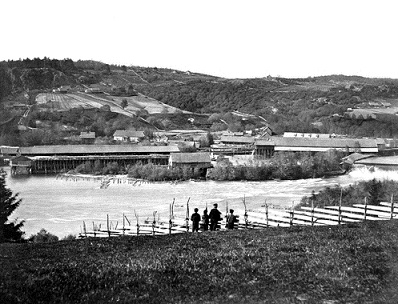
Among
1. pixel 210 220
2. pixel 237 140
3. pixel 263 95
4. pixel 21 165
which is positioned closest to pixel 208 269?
pixel 210 220

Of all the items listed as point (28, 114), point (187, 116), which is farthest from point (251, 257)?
point (187, 116)

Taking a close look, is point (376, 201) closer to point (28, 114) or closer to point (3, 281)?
point (3, 281)

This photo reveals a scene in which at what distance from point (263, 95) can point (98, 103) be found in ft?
93.7

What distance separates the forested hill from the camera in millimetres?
60091

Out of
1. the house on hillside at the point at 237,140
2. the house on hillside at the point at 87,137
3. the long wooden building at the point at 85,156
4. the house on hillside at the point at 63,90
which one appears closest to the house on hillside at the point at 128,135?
the house on hillside at the point at 87,137

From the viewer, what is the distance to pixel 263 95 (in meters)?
92.6

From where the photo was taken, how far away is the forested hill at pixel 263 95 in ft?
197

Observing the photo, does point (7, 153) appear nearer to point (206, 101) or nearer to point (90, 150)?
point (90, 150)

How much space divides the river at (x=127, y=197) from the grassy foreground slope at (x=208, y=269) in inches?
455

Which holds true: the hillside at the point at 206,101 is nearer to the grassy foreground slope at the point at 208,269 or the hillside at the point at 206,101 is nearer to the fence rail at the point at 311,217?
the fence rail at the point at 311,217

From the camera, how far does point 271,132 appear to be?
59438 millimetres

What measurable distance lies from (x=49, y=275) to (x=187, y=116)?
67943 mm

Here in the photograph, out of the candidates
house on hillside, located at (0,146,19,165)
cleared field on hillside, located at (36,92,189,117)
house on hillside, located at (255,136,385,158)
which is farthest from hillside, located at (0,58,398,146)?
house on hillside, located at (0,146,19,165)

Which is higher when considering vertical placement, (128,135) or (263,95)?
(263,95)
